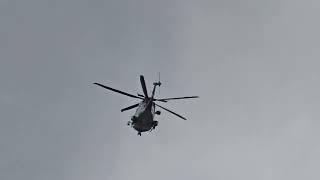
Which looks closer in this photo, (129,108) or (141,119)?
(141,119)

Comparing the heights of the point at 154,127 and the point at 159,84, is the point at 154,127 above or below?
below

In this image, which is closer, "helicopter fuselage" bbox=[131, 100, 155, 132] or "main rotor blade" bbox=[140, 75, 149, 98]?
"helicopter fuselage" bbox=[131, 100, 155, 132]

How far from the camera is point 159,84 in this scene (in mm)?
106875

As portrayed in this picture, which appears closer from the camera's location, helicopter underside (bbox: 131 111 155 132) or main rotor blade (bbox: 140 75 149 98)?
helicopter underside (bbox: 131 111 155 132)

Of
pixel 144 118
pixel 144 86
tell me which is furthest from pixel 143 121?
pixel 144 86

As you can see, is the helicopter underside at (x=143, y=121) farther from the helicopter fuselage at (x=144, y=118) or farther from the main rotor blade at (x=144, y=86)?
the main rotor blade at (x=144, y=86)

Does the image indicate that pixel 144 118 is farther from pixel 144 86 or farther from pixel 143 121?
pixel 144 86

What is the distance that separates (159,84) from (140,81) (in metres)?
5.41

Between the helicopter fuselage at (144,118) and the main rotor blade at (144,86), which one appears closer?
the helicopter fuselage at (144,118)

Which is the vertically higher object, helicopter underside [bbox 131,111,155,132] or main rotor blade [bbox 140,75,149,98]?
main rotor blade [bbox 140,75,149,98]

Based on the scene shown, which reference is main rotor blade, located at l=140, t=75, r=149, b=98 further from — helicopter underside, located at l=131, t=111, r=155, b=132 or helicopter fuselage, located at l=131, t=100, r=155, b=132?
helicopter underside, located at l=131, t=111, r=155, b=132

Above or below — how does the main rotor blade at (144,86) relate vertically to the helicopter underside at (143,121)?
above

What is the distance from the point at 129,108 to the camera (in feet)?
358

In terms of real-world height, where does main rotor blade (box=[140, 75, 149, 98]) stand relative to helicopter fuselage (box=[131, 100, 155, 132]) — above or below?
above
